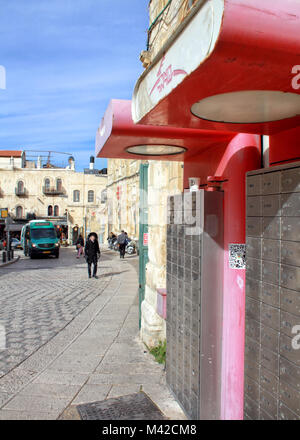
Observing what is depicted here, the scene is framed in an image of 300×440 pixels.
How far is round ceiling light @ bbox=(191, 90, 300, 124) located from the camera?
2.48 m

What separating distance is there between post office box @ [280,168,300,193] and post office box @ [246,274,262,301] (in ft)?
2.22

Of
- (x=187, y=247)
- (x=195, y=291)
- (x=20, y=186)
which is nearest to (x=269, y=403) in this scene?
(x=195, y=291)

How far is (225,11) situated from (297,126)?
1316 millimetres

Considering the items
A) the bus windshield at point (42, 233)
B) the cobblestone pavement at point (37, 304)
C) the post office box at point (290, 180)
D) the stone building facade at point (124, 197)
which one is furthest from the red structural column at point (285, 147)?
the bus windshield at point (42, 233)

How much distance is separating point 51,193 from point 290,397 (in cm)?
5364

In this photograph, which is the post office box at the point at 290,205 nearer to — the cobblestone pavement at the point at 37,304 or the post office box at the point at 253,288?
the post office box at the point at 253,288

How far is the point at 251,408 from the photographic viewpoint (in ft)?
9.35

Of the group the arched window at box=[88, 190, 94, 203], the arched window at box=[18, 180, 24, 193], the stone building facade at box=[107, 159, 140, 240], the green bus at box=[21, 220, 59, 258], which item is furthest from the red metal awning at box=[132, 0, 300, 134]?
the arched window at box=[18, 180, 24, 193]

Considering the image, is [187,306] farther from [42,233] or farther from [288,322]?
[42,233]

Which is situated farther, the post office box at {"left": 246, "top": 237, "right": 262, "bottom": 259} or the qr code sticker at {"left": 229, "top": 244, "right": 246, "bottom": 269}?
the qr code sticker at {"left": 229, "top": 244, "right": 246, "bottom": 269}

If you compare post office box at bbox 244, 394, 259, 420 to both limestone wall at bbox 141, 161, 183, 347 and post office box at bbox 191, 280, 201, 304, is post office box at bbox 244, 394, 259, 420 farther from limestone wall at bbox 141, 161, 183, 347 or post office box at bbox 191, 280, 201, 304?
limestone wall at bbox 141, 161, 183, 347

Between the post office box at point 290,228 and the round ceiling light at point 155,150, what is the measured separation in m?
2.07

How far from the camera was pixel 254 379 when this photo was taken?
2.81 m
